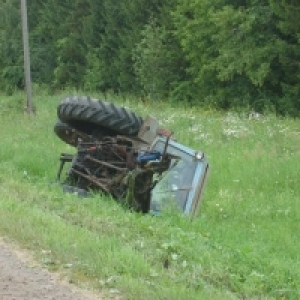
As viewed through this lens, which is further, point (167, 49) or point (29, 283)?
point (167, 49)

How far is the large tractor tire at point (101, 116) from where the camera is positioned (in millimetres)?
10594

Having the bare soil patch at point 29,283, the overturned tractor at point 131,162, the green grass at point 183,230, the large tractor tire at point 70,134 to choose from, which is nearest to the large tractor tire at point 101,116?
the overturned tractor at point 131,162

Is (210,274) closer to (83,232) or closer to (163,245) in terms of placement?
(163,245)

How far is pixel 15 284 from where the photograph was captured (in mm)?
6152

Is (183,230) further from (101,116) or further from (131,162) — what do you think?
(101,116)

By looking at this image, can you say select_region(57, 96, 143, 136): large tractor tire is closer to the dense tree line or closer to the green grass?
the green grass

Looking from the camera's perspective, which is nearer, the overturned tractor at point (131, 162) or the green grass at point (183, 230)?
the green grass at point (183, 230)

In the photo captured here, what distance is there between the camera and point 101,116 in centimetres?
1059

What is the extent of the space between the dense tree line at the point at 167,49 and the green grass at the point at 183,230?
42.0 ft

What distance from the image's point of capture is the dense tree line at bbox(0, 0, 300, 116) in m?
29.6

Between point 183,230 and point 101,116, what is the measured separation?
248 cm

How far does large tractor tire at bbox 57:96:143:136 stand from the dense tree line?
17.8m

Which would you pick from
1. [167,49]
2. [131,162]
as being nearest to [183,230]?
[131,162]

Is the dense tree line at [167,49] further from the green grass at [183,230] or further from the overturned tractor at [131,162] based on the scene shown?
the overturned tractor at [131,162]
